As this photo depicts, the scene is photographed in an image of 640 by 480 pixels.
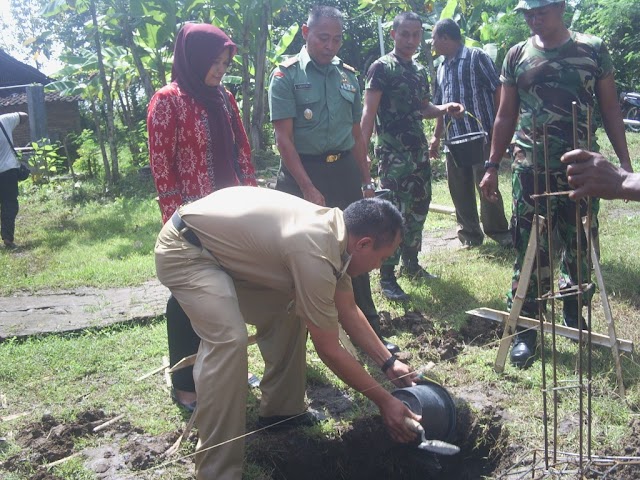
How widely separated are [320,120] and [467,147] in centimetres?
175

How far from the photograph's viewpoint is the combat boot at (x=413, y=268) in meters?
5.46

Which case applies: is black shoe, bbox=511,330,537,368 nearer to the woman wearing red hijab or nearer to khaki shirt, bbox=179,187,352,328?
khaki shirt, bbox=179,187,352,328

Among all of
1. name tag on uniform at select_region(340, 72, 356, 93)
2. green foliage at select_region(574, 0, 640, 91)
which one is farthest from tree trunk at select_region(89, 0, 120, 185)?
green foliage at select_region(574, 0, 640, 91)

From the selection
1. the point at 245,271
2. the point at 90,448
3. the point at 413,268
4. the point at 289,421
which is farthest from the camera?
the point at 413,268

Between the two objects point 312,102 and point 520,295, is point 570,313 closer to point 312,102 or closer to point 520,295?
point 520,295

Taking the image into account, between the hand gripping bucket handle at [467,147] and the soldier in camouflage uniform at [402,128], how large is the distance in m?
0.31

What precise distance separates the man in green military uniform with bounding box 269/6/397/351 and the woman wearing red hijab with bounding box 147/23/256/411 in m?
0.56

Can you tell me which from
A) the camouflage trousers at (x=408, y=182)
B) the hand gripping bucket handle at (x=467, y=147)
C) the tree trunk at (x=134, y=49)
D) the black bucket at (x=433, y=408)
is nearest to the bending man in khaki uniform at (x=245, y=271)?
the black bucket at (x=433, y=408)

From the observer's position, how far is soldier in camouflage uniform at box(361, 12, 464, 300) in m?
4.96

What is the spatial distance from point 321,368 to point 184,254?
1.45m

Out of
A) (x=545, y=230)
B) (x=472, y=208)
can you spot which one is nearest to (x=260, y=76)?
(x=472, y=208)

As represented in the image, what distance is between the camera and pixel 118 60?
11797 millimetres

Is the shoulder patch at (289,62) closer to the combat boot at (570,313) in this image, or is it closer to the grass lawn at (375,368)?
the grass lawn at (375,368)

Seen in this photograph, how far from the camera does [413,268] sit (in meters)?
5.50
